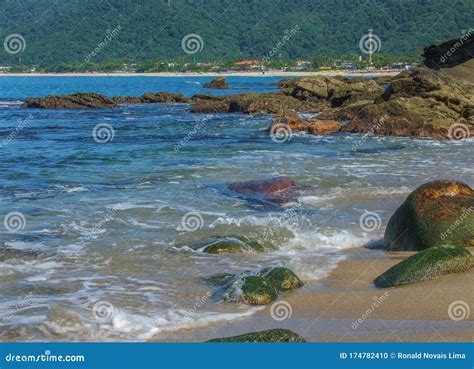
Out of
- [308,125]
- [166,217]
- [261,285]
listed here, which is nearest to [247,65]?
[308,125]

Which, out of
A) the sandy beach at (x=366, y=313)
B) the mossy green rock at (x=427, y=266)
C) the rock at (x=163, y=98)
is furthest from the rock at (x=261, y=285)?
the rock at (x=163, y=98)

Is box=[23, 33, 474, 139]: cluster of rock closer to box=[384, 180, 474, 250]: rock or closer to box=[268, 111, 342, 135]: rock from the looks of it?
box=[268, 111, 342, 135]: rock

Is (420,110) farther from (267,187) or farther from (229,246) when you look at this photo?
(229,246)

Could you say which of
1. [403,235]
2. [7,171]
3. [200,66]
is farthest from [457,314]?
[200,66]

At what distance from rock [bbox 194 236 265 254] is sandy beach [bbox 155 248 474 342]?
1.74 meters

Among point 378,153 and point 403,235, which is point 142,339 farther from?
point 378,153

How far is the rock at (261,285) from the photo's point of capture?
314 inches

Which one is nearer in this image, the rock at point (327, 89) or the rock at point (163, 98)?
the rock at point (327, 89)

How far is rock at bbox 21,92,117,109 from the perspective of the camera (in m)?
45.3

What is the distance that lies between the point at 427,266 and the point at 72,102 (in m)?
40.2

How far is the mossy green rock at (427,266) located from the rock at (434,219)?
84cm

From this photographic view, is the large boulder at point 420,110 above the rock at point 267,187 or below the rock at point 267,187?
above

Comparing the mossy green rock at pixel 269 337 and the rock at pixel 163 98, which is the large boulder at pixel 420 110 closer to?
the mossy green rock at pixel 269 337

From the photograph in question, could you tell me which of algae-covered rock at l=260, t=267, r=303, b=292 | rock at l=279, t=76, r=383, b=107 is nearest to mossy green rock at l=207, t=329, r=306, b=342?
algae-covered rock at l=260, t=267, r=303, b=292
